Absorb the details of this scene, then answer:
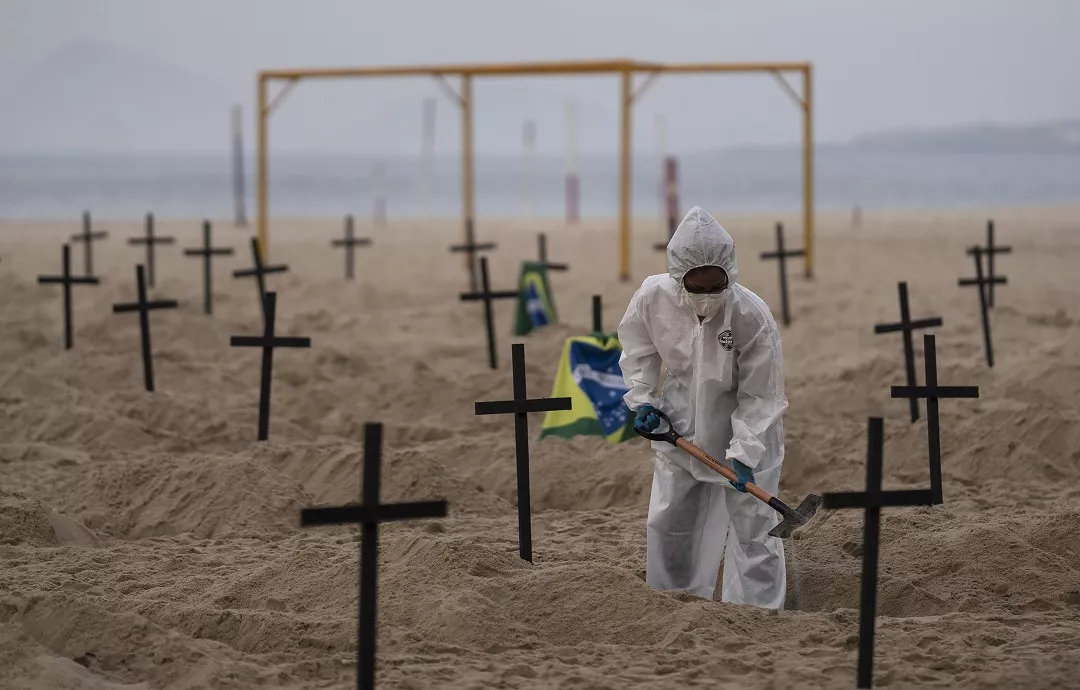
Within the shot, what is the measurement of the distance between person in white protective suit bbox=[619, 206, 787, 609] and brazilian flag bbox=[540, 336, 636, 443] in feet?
10.1

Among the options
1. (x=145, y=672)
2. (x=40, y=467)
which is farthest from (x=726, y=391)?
(x=40, y=467)

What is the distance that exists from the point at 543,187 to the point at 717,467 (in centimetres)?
6667

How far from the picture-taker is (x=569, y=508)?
830cm

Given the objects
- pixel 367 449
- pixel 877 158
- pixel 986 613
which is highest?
pixel 877 158

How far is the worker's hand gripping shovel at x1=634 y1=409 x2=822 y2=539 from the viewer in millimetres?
5668

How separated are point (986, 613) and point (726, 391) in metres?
1.39

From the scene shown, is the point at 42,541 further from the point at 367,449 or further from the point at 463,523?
the point at 367,449

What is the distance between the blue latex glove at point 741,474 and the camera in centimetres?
582

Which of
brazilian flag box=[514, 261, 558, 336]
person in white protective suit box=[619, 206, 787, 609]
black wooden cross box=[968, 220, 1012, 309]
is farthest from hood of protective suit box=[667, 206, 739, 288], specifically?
brazilian flag box=[514, 261, 558, 336]

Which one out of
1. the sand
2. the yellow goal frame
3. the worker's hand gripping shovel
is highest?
the yellow goal frame

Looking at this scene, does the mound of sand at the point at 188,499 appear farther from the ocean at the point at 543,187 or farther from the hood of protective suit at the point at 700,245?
the ocean at the point at 543,187

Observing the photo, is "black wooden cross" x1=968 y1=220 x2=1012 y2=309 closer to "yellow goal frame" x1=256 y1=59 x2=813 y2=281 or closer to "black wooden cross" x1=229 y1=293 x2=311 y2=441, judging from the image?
"yellow goal frame" x1=256 y1=59 x2=813 y2=281

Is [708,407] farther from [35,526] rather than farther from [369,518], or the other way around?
[35,526]

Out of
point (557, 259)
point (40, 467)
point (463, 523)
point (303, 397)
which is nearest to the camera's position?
point (463, 523)
